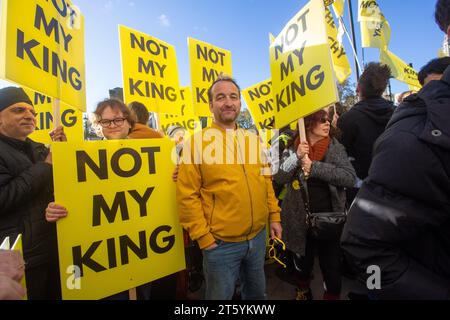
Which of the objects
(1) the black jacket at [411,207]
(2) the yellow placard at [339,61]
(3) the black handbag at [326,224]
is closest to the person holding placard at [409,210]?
(1) the black jacket at [411,207]

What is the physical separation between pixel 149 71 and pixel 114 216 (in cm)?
285

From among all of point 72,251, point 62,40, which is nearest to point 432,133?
point 72,251

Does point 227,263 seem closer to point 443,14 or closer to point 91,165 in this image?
point 91,165

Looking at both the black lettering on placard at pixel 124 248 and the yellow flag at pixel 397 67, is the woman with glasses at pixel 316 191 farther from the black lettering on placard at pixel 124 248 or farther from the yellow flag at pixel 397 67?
the yellow flag at pixel 397 67

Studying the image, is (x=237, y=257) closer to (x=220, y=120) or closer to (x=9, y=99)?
(x=220, y=120)

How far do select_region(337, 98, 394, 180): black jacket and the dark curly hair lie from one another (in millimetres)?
70

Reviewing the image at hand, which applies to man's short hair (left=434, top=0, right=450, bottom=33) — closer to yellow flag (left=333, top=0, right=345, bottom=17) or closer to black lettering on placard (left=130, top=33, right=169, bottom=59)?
black lettering on placard (left=130, top=33, right=169, bottom=59)

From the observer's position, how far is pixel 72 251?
161 cm

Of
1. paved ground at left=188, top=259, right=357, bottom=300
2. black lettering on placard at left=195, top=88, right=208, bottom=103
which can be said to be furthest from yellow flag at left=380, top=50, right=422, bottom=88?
paved ground at left=188, top=259, right=357, bottom=300

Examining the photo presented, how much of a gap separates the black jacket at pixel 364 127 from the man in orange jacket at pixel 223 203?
124 cm

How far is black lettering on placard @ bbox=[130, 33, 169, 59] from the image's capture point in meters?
3.87

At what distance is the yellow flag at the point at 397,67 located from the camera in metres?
5.62

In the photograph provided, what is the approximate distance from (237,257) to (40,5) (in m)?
2.26

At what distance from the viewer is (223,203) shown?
6.12 ft
